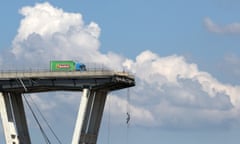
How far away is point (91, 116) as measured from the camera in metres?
156

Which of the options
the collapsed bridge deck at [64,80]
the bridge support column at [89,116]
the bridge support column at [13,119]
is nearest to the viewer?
the collapsed bridge deck at [64,80]

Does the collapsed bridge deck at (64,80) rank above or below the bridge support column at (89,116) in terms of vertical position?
above

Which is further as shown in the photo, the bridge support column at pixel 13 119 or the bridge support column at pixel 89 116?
the bridge support column at pixel 13 119

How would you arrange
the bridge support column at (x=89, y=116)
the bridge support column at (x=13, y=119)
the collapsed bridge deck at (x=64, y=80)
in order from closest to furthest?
the collapsed bridge deck at (x=64, y=80) < the bridge support column at (x=89, y=116) < the bridge support column at (x=13, y=119)

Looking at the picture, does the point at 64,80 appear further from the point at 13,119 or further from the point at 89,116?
the point at 13,119

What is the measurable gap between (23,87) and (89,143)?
17.7 m

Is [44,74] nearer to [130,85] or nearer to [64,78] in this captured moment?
[64,78]

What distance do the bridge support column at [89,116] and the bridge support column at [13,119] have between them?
1405 centimetres

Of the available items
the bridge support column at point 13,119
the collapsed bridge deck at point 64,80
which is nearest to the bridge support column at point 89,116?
the collapsed bridge deck at point 64,80

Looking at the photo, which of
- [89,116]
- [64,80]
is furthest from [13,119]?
[89,116]

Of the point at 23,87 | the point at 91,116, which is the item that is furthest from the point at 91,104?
the point at 23,87

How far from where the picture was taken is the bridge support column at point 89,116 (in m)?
153

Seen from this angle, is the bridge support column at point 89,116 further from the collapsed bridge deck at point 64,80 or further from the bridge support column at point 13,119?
the bridge support column at point 13,119

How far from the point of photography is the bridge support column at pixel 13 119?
521ft
